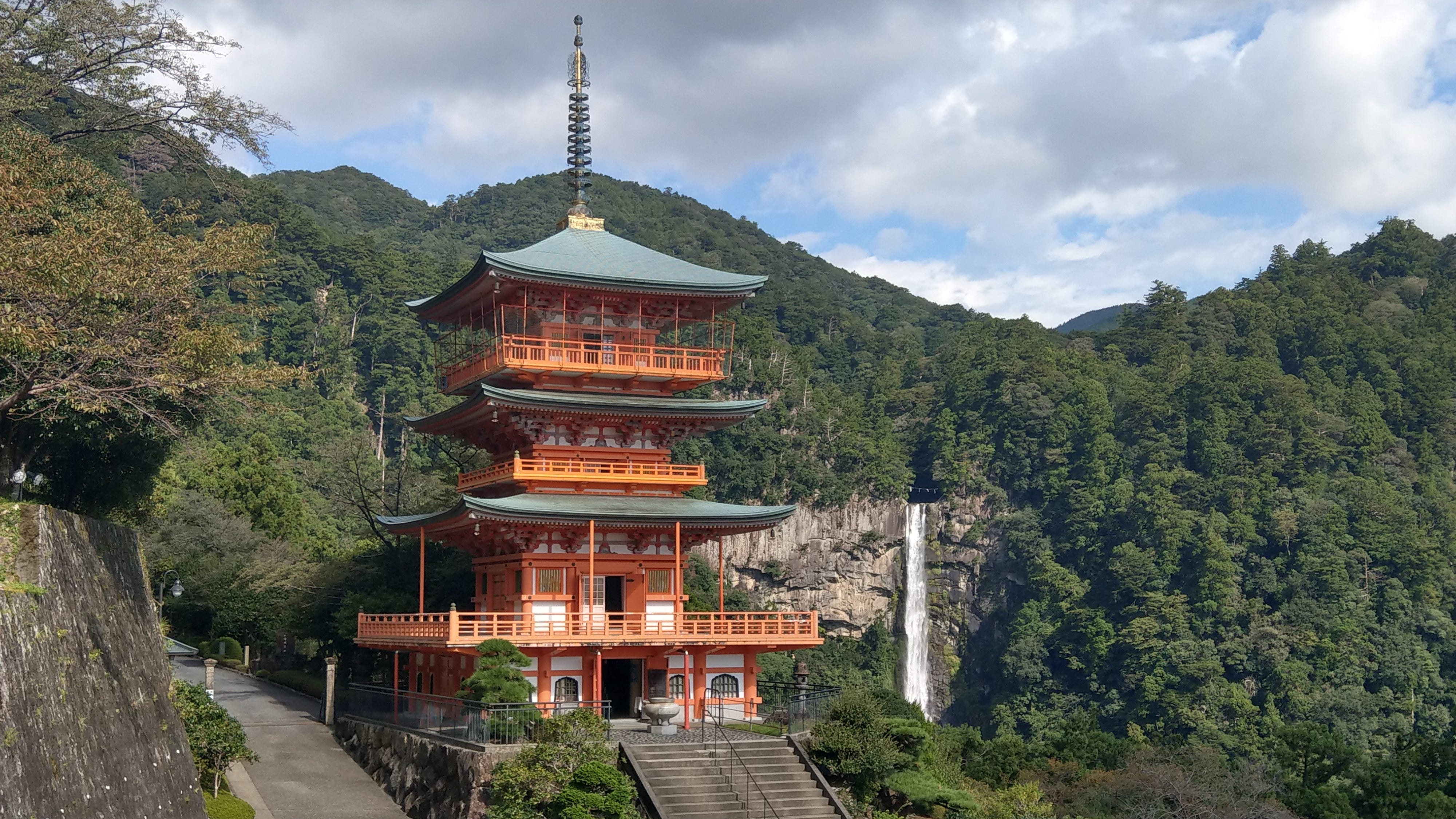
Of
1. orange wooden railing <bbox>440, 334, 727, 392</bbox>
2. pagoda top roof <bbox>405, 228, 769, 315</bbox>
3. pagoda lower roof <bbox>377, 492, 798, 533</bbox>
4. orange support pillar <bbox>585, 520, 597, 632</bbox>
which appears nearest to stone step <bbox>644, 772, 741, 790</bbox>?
orange support pillar <bbox>585, 520, 597, 632</bbox>

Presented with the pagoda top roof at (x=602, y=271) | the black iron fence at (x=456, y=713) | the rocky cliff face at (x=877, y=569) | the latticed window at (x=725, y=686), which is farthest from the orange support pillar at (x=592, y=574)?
the rocky cliff face at (x=877, y=569)

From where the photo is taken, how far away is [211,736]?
87.2 ft

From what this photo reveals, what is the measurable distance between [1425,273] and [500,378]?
91.8m

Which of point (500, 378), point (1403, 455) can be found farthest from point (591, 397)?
point (1403, 455)

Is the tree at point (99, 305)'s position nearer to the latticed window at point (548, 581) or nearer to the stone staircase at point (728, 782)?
the latticed window at point (548, 581)

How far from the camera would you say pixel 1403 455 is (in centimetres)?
8619

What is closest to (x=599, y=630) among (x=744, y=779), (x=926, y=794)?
(x=744, y=779)

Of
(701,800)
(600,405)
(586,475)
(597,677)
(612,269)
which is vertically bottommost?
(701,800)

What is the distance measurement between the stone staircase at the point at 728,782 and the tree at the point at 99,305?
32.3ft

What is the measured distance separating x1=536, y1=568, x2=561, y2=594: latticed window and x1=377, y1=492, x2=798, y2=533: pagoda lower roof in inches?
60.2

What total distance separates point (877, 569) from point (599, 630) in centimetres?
5679

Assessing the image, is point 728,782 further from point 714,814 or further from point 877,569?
point 877,569

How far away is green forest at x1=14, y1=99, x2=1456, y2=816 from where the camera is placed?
69.9 m

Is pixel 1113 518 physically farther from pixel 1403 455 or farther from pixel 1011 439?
pixel 1403 455
